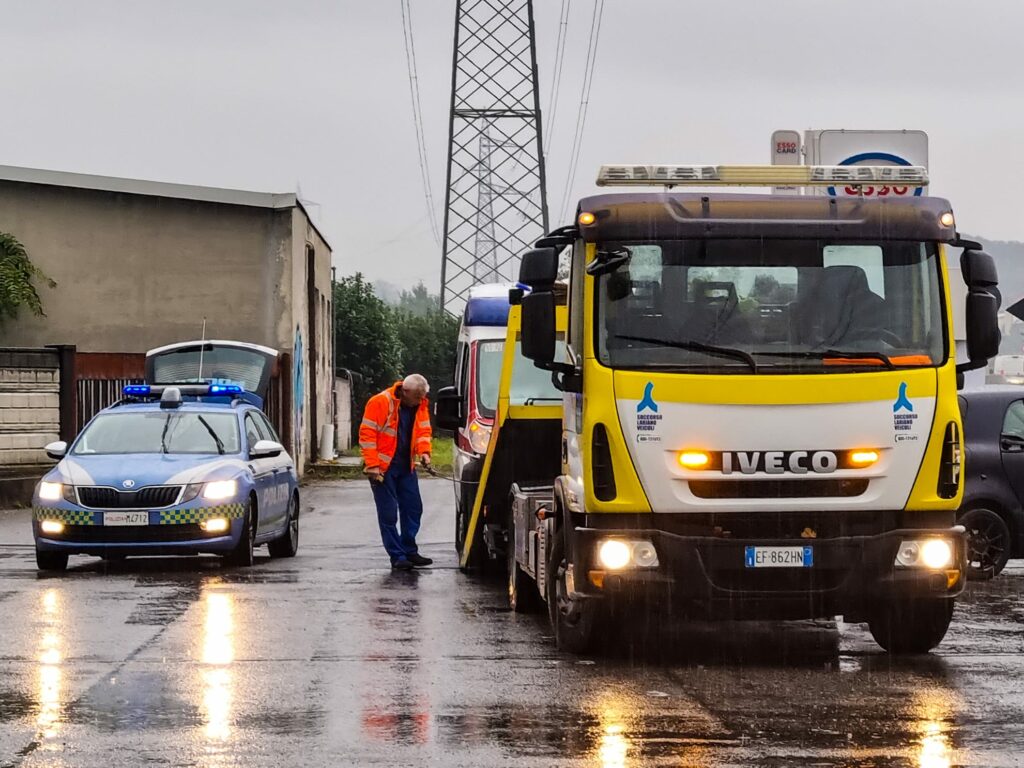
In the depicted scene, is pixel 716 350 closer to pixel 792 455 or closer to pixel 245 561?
pixel 792 455

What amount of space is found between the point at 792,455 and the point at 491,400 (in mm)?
8501

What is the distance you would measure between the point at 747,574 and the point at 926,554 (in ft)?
3.43

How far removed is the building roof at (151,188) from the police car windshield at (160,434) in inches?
812

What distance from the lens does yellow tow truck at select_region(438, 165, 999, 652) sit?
1033 cm

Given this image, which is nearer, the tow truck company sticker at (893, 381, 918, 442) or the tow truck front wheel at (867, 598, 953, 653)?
the tow truck company sticker at (893, 381, 918, 442)

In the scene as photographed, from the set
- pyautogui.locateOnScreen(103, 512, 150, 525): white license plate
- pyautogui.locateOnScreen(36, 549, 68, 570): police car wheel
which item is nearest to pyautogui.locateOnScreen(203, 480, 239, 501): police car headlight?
pyautogui.locateOnScreen(103, 512, 150, 525): white license plate

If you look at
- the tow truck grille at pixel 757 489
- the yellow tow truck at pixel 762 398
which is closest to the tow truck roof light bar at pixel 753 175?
the yellow tow truck at pixel 762 398

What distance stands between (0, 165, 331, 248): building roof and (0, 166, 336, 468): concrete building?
0.02 m

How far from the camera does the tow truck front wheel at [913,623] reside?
36.2 ft

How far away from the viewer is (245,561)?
17.4 m

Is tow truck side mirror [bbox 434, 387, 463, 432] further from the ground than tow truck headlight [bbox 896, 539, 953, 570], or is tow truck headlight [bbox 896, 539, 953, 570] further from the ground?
tow truck side mirror [bbox 434, 387, 463, 432]

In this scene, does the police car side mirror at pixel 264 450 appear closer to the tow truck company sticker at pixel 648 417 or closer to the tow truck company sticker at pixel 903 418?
the tow truck company sticker at pixel 648 417

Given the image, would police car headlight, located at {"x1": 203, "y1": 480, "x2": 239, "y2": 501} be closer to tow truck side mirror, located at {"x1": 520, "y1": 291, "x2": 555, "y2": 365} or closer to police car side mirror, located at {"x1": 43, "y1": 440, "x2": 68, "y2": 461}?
police car side mirror, located at {"x1": 43, "y1": 440, "x2": 68, "y2": 461}

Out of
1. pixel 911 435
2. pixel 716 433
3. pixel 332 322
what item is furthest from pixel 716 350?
pixel 332 322
